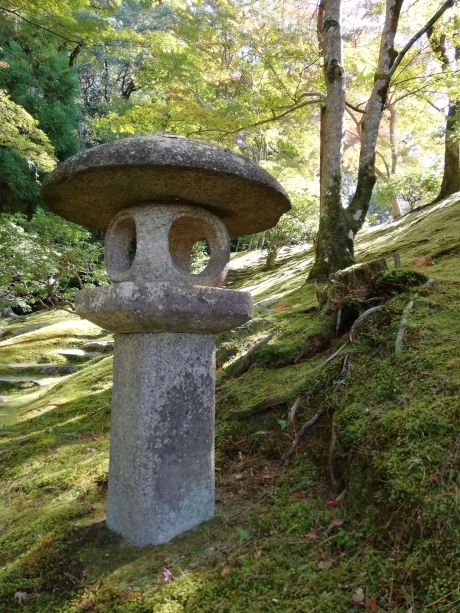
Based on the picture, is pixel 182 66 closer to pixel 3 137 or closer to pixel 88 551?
pixel 3 137

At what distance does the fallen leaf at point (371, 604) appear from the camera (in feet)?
5.84

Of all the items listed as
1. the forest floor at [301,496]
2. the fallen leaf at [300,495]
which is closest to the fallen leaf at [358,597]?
the forest floor at [301,496]

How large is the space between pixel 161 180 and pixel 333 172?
15.4 feet

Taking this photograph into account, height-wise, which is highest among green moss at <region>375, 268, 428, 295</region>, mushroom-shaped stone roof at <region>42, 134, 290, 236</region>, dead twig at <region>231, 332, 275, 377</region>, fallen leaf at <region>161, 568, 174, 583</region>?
mushroom-shaped stone roof at <region>42, 134, 290, 236</region>

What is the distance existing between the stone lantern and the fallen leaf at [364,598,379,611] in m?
1.13

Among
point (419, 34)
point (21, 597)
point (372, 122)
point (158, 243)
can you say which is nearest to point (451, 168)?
point (419, 34)

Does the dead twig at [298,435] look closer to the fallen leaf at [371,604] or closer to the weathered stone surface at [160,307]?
the weathered stone surface at [160,307]

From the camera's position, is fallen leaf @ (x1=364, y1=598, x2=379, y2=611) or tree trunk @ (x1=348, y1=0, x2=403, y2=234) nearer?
A: fallen leaf @ (x1=364, y1=598, x2=379, y2=611)

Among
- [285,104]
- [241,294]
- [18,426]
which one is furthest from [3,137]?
[241,294]

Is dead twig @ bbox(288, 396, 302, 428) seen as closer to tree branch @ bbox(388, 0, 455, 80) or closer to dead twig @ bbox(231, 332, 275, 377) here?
dead twig @ bbox(231, 332, 275, 377)

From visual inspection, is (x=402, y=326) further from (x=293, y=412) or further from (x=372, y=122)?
(x=372, y=122)

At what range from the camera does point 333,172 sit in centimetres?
653

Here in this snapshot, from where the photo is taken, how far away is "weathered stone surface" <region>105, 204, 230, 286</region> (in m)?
2.57

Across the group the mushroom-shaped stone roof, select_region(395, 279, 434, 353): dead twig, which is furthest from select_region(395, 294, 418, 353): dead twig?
the mushroom-shaped stone roof
